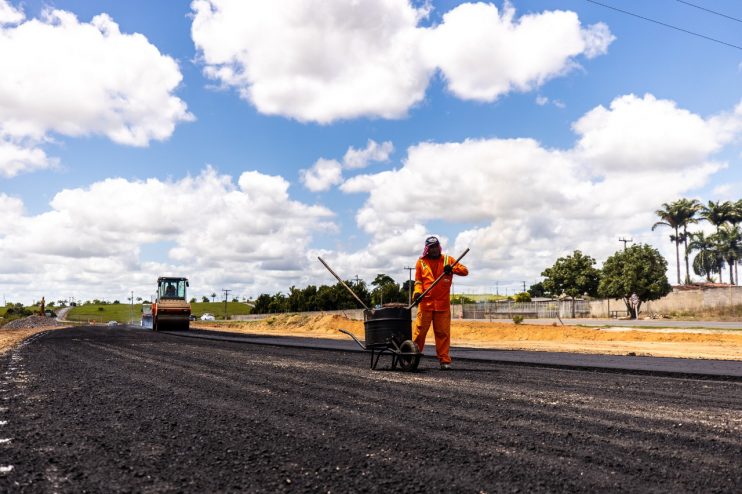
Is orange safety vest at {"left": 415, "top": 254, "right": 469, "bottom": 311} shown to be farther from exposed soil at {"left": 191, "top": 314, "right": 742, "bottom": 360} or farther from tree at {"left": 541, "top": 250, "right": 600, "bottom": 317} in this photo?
tree at {"left": 541, "top": 250, "right": 600, "bottom": 317}

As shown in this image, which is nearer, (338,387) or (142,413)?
(142,413)

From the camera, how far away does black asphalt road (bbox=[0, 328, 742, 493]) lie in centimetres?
337

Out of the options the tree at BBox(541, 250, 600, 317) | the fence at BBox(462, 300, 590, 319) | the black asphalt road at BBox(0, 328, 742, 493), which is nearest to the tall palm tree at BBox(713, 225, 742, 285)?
the tree at BBox(541, 250, 600, 317)

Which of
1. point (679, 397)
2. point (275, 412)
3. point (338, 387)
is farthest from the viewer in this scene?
point (338, 387)

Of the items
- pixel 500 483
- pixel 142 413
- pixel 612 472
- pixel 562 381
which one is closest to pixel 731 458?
pixel 612 472

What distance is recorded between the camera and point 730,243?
85.4m

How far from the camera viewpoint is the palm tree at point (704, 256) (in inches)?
3458

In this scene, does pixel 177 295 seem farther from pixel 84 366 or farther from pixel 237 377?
pixel 237 377

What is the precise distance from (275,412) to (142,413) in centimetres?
129

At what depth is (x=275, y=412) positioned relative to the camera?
552 cm

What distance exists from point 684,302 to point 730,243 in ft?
127

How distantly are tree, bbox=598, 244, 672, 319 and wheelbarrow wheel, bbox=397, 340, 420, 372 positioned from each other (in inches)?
Result: 2066

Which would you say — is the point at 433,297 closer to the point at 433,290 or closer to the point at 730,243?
the point at 433,290

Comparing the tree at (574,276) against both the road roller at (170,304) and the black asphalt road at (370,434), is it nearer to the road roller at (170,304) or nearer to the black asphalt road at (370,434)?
the road roller at (170,304)
